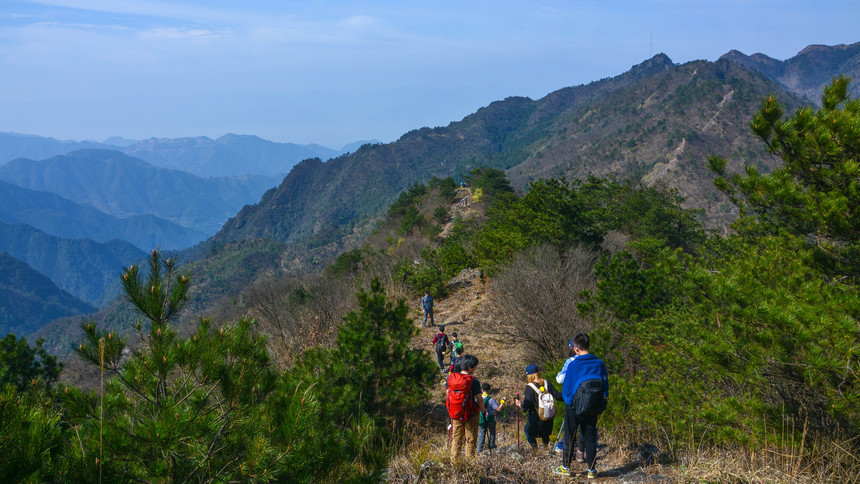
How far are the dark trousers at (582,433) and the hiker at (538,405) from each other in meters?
0.72

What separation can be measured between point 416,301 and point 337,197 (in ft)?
445

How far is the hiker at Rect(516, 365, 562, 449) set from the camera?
513 centimetres

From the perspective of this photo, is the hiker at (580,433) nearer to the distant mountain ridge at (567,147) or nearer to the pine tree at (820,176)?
the pine tree at (820,176)

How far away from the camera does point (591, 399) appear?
3.97 meters

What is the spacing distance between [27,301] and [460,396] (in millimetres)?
174586

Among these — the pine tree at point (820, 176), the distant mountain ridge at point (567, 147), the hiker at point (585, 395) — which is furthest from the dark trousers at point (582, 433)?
the distant mountain ridge at point (567, 147)

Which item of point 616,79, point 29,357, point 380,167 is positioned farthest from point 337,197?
point 29,357

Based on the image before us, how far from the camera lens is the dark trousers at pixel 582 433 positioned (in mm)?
4156

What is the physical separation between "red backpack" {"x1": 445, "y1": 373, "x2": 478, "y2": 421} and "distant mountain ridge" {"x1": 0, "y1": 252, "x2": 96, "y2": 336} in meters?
156

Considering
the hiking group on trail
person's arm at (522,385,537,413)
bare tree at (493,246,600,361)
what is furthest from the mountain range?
person's arm at (522,385,537,413)

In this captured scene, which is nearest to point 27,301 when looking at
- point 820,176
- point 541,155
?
point 541,155

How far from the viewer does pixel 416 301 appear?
696 inches

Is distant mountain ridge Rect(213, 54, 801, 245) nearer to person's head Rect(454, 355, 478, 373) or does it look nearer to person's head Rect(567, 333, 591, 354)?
person's head Rect(567, 333, 591, 354)

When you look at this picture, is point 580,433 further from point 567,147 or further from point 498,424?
point 567,147
